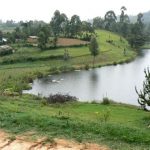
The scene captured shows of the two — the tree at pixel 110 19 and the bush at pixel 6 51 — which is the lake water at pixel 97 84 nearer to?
the bush at pixel 6 51

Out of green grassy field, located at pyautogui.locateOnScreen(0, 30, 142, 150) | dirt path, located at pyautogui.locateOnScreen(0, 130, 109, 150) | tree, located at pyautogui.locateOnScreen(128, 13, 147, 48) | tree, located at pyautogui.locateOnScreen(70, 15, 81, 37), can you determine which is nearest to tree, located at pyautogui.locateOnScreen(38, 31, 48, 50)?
green grassy field, located at pyautogui.locateOnScreen(0, 30, 142, 150)

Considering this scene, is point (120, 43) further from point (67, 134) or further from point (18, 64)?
point (67, 134)

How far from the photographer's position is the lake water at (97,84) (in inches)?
1716

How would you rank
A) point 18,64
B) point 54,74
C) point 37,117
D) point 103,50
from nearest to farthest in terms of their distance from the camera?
point 37,117 → point 54,74 → point 18,64 → point 103,50

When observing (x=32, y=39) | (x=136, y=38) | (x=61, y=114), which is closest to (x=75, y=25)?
(x=32, y=39)

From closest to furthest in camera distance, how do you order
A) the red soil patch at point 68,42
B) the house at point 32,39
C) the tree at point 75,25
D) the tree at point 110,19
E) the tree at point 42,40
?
the tree at point 42,40 < the red soil patch at point 68,42 < the house at point 32,39 < the tree at point 75,25 < the tree at point 110,19

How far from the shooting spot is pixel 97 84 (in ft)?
170

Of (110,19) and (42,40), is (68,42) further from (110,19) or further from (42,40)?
(110,19)

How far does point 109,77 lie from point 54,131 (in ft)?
143

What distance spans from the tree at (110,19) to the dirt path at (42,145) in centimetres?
11279

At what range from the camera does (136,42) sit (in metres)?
110

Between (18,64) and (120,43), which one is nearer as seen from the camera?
(18,64)

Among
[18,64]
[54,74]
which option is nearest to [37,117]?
[54,74]

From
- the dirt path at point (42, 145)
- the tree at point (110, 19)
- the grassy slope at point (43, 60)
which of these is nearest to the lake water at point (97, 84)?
the grassy slope at point (43, 60)
